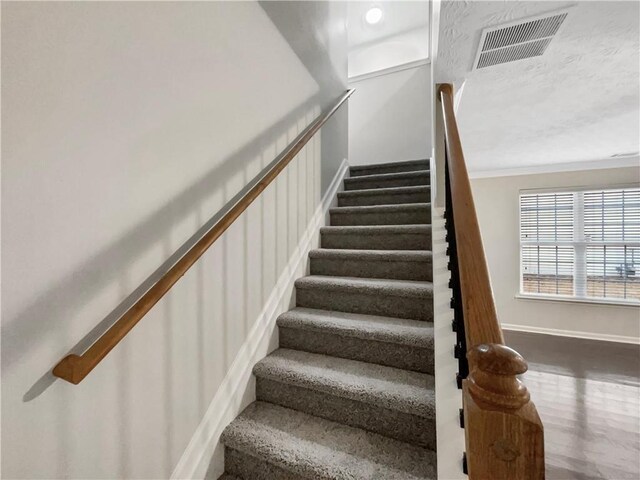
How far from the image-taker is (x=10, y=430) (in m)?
0.68

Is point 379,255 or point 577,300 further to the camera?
point 577,300

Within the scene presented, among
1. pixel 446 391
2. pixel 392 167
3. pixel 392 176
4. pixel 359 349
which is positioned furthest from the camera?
pixel 392 167

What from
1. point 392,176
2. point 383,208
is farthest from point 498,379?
point 392,176

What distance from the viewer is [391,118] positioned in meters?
3.93

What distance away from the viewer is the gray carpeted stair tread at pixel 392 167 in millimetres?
2870

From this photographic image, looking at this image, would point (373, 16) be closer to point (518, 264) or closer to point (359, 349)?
point (359, 349)

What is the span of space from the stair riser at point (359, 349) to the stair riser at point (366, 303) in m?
0.25

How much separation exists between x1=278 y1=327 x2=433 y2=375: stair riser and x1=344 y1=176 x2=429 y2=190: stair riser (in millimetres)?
1646

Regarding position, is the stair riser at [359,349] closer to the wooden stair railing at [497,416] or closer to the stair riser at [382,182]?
the wooden stair railing at [497,416]

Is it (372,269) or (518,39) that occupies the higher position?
(518,39)

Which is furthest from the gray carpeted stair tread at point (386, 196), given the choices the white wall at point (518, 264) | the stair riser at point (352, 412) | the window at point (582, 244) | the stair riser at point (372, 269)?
the window at point (582, 244)

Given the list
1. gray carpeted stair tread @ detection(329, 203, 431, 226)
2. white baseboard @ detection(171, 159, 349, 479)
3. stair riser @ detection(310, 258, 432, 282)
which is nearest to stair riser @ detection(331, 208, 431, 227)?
gray carpeted stair tread @ detection(329, 203, 431, 226)

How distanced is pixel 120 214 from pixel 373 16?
4.20 m

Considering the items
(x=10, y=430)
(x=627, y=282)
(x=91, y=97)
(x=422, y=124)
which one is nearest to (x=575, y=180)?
(x=627, y=282)
